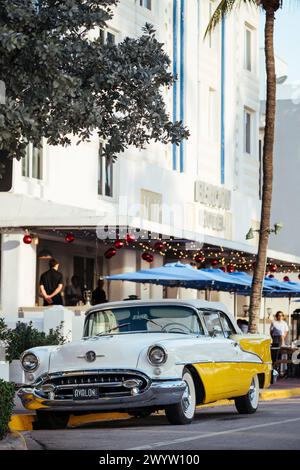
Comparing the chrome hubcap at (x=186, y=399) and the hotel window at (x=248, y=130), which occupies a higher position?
the hotel window at (x=248, y=130)

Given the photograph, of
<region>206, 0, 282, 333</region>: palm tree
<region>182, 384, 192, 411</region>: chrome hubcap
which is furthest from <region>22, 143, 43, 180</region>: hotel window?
<region>182, 384, 192, 411</region>: chrome hubcap

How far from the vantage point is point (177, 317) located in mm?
17938

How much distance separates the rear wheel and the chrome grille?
0.65m

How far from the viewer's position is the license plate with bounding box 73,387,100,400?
52.8 feet

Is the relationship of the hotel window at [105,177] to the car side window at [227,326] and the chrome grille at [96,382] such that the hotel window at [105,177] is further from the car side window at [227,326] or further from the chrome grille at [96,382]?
the chrome grille at [96,382]

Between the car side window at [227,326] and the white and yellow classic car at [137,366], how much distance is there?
1.77ft

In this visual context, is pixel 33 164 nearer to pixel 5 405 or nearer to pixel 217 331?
pixel 217 331

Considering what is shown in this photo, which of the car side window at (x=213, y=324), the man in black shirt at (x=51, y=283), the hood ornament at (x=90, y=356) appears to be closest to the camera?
the hood ornament at (x=90, y=356)

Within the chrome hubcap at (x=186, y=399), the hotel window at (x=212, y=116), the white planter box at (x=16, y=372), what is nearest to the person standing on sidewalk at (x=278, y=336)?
the hotel window at (x=212, y=116)

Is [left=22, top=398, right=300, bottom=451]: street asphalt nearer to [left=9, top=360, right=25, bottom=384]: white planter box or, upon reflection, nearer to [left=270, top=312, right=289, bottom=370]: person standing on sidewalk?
[left=9, top=360, right=25, bottom=384]: white planter box

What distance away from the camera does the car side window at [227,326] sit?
19.0 metres

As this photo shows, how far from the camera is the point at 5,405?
526 inches

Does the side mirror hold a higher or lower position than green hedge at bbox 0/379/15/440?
higher

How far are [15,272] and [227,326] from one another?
11.7m
